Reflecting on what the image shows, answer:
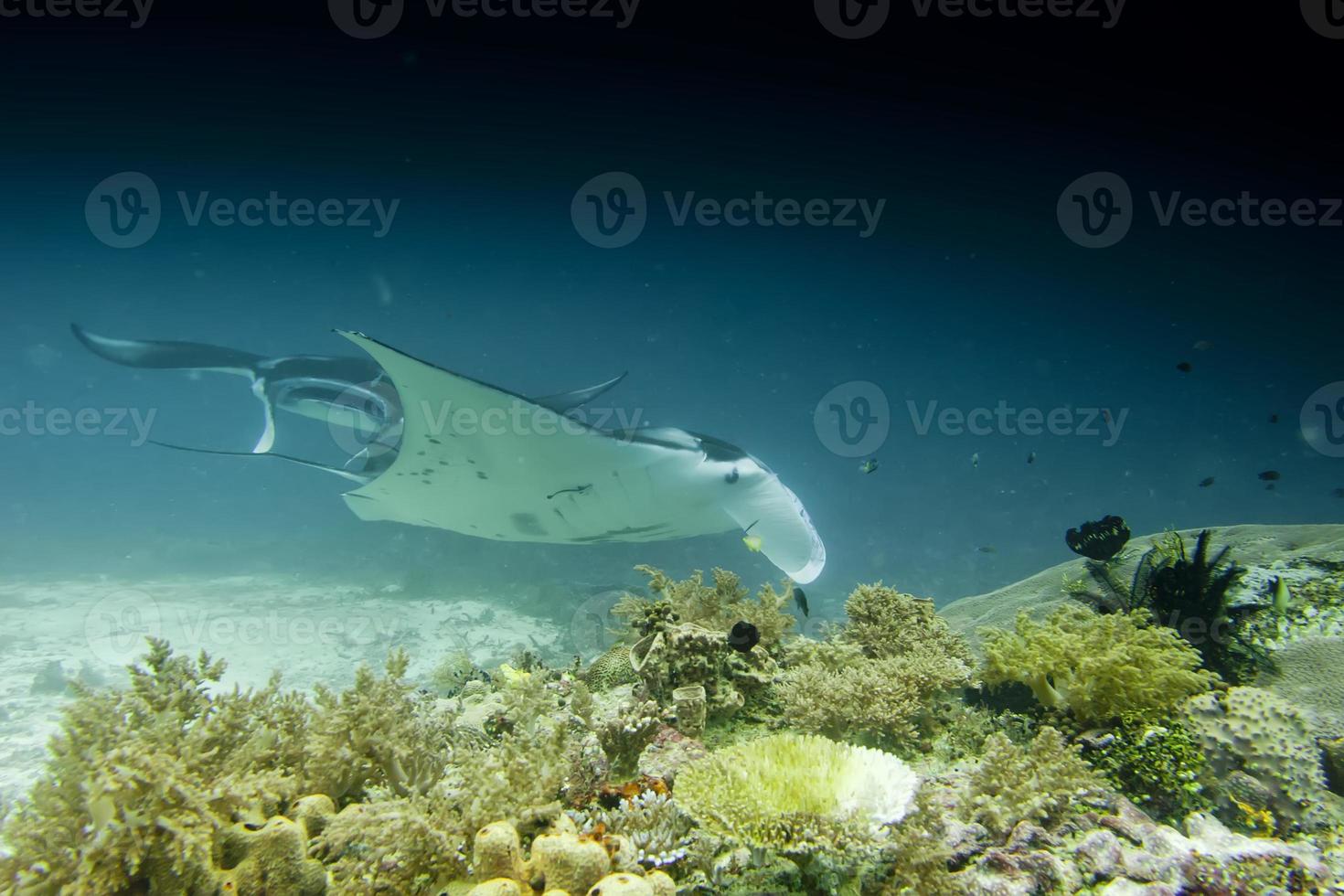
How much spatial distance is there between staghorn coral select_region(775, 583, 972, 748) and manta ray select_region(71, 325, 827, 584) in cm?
137

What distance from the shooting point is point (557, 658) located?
13336 mm

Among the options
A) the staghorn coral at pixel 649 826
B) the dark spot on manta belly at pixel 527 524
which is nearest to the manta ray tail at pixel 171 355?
the dark spot on manta belly at pixel 527 524

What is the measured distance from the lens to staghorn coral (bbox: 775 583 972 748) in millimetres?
3236

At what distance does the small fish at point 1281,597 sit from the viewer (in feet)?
13.9

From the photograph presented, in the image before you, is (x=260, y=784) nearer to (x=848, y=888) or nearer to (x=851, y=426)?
(x=848, y=888)

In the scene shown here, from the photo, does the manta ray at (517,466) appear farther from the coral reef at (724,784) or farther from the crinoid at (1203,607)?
the crinoid at (1203,607)

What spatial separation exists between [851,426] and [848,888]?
86.4 m
